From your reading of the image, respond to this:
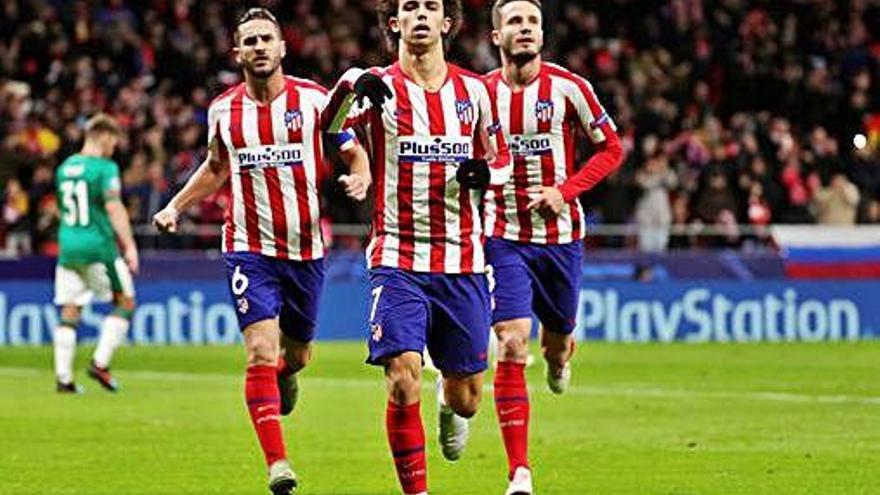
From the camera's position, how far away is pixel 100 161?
20.7 m

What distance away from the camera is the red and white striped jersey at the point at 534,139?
1350cm

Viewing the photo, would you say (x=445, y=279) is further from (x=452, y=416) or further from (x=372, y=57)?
(x=372, y=57)

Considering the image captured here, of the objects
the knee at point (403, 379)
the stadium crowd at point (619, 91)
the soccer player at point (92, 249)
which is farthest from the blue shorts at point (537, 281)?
the stadium crowd at point (619, 91)

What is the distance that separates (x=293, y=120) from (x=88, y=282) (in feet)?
28.7

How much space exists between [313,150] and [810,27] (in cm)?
2639

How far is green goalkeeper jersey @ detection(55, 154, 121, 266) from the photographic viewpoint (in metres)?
20.7

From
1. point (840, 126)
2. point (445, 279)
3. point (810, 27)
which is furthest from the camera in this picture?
point (810, 27)

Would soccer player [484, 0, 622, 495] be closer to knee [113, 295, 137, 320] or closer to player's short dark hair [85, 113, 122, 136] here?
player's short dark hair [85, 113, 122, 136]

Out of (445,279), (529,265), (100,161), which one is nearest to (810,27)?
(100,161)

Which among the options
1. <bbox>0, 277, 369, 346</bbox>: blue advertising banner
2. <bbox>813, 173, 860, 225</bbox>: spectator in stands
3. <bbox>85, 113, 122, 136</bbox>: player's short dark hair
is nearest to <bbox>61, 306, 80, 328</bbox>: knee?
<bbox>85, 113, 122, 136</bbox>: player's short dark hair

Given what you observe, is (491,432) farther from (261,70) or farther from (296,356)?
(261,70)

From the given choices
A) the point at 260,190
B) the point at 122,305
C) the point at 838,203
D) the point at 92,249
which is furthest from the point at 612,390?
the point at 838,203

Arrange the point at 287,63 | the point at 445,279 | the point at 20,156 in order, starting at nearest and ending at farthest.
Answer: the point at 445,279, the point at 20,156, the point at 287,63

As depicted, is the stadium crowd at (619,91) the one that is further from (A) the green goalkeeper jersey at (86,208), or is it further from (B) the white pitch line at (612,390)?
(A) the green goalkeeper jersey at (86,208)
